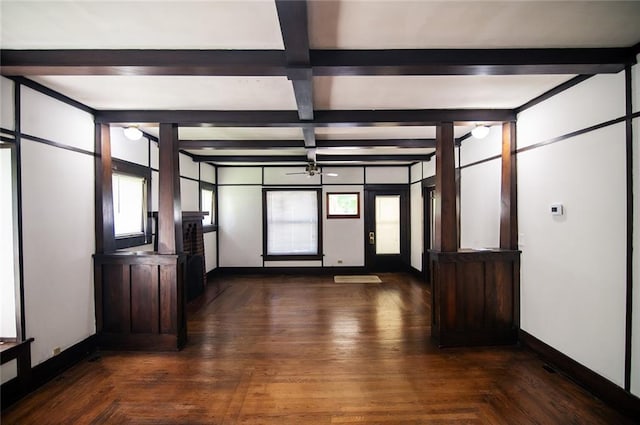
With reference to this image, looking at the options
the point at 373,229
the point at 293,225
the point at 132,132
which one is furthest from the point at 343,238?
the point at 132,132

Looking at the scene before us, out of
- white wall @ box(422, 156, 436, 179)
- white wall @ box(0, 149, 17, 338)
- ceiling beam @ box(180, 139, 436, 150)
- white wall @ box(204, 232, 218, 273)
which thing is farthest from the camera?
white wall @ box(204, 232, 218, 273)

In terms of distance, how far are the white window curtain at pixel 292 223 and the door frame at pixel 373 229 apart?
1.28m

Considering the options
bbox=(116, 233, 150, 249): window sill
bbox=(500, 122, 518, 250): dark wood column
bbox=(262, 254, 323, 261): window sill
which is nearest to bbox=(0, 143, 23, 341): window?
bbox=(116, 233, 150, 249): window sill

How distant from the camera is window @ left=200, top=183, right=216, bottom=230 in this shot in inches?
246

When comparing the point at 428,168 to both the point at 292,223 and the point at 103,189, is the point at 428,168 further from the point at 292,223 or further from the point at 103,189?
the point at 103,189

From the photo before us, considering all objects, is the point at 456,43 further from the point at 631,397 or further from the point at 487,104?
the point at 631,397

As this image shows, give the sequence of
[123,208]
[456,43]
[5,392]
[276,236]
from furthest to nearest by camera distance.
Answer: [276,236], [123,208], [5,392], [456,43]

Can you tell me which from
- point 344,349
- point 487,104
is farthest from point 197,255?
point 487,104

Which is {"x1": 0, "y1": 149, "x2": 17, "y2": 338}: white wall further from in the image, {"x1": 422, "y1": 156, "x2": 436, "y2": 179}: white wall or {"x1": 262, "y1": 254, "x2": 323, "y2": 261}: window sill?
{"x1": 422, "y1": 156, "x2": 436, "y2": 179}: white wall

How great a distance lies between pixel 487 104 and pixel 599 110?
39.3 inches

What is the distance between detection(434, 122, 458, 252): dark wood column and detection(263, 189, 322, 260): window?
12.9ft

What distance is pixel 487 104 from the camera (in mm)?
3188

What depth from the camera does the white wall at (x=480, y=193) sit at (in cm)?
371

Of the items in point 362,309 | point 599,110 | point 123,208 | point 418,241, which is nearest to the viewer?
point 599,110
